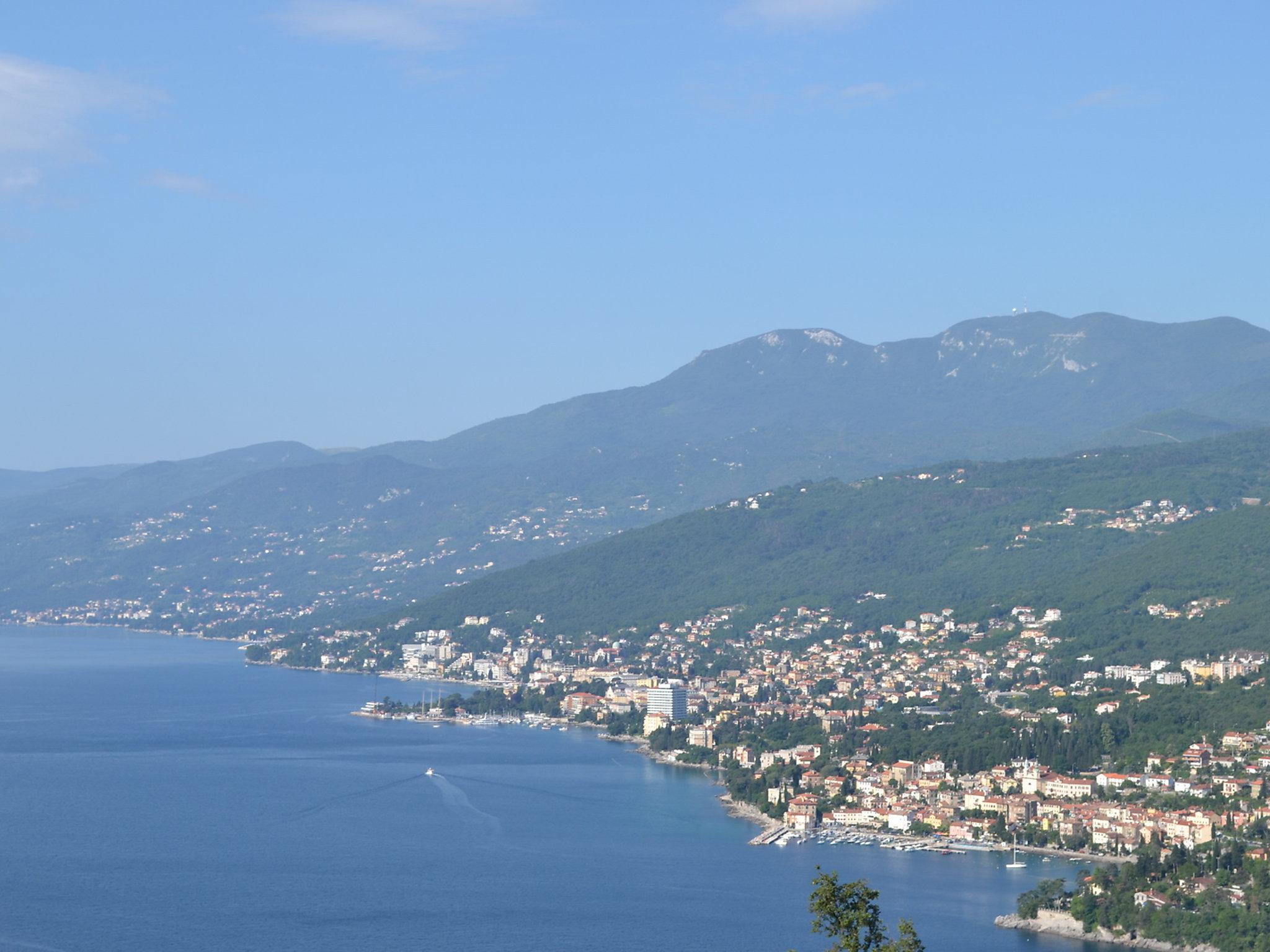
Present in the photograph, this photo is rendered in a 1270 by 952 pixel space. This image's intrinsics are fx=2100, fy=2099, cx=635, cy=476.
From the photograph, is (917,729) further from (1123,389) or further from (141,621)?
(1123,389)

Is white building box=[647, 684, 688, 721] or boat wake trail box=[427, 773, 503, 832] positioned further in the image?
white building box=[647, 684, 688, 721]

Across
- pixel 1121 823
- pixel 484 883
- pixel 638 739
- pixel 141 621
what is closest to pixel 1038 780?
pixel 1121 823

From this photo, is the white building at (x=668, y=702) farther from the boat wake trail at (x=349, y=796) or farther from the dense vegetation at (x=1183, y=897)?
the dense vegetation at (x=1183, y=897)

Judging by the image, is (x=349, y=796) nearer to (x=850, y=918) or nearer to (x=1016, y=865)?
(x=1016, y=865)

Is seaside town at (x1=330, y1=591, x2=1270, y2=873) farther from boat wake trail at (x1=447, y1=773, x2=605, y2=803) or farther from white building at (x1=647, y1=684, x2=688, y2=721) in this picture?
boat wake trail at (x1=447, y1=773, x2=605, y2=803)

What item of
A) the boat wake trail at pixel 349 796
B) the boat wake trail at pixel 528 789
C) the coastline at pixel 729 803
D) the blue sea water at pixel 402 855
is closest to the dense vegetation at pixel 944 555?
the coastline at pixel 729 803

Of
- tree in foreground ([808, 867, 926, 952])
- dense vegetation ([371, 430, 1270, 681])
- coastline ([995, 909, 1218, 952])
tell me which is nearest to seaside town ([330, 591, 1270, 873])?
dense vegetation ([371, 430, 1270, 681])
